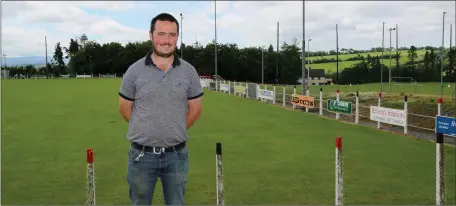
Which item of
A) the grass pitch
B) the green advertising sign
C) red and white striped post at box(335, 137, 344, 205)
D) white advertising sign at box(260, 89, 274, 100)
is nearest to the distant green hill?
white advertising sign at box(260, 89, 274, 100)

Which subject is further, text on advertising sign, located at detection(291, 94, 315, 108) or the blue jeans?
text on advertising sign, located at detection(291, 94, 315, 108)

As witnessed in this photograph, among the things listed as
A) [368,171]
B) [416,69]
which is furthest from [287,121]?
[416,69]

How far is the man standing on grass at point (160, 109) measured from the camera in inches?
140

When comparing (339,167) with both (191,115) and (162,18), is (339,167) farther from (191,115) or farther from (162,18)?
(162,18)

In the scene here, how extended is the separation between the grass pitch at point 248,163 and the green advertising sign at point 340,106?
1.51m

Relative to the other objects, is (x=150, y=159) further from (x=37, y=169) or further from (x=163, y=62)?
(x=37, y=169)

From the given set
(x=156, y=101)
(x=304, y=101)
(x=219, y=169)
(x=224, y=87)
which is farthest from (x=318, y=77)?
(x=156, y=101)

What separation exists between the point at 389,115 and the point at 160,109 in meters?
14.5

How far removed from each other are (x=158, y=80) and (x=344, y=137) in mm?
11761

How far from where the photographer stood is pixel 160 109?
3535mm

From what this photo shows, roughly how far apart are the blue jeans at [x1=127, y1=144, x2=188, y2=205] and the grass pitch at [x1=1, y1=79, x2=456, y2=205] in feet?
11.4

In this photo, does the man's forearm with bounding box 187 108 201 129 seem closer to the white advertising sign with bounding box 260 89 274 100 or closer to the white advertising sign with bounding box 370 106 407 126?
the white advertising sign with bounding box 370 106 407 126

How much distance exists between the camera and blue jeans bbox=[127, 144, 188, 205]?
3.65 meters

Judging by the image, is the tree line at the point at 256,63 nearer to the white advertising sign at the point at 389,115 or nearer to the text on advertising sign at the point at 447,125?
the white advertising sign at the point at 389,115
